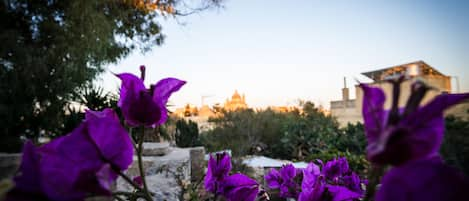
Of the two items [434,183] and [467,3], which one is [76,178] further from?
[467,3]

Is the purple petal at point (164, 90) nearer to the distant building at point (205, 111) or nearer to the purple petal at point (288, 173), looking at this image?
the purple petal at point (288, 173)

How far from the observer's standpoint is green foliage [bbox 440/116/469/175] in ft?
9.27

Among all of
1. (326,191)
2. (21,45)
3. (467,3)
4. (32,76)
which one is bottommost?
(326,191)

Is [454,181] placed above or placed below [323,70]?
below

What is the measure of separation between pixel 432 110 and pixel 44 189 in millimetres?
233

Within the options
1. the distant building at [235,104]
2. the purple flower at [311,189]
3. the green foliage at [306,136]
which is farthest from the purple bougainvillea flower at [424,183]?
the distant building at [235,104]

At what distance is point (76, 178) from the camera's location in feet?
0.60

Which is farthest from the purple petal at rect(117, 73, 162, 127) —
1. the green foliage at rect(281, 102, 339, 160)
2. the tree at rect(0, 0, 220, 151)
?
the green foliage at rect(281, 102, 339, 160)

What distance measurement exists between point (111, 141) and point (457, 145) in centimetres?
394

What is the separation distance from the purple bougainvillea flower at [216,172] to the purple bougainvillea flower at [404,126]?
0.23 metres

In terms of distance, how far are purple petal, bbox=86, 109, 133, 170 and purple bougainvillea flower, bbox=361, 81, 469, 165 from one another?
0.51 ft

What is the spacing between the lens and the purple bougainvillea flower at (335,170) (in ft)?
1.51

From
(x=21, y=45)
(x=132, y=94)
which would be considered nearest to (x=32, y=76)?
(x=21, y=45)

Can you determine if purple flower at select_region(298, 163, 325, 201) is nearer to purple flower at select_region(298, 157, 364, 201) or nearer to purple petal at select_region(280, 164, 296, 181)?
purple flower at select_region(298, 157, 364, 201)
